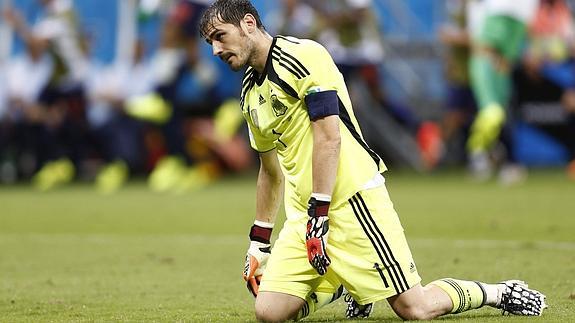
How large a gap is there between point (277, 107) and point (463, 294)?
57.7 inches

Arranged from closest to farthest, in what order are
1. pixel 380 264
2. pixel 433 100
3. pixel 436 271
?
pixel 380 264
pixel 436 271
pixel 433 100

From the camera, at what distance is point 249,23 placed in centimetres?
651

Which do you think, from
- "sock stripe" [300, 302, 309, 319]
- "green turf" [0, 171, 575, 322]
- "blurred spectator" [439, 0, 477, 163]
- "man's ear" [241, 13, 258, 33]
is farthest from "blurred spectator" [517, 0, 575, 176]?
"man's ear" [241, 13, 258, 33]

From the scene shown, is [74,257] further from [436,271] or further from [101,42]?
[101,42]

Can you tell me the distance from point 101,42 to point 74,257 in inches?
567

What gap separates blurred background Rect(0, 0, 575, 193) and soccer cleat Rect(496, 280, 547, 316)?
12.9 meters

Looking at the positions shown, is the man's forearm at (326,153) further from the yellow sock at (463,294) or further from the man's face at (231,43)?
the yellow sock at (463,294)

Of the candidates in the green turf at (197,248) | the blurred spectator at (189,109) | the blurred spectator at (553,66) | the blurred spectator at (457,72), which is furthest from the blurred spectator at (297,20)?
the blurred spectator at (553,66)

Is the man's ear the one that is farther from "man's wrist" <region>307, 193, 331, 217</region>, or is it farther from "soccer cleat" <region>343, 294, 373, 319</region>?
"soccer cleat" <region>343, 294, 373, 319</region>

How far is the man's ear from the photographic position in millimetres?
6488

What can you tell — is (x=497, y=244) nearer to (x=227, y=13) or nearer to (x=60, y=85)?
(x=227, y=13)

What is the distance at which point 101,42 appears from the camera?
24.9 meters

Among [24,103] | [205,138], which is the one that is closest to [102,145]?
[24,103]

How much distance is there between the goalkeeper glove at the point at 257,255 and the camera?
711cm
